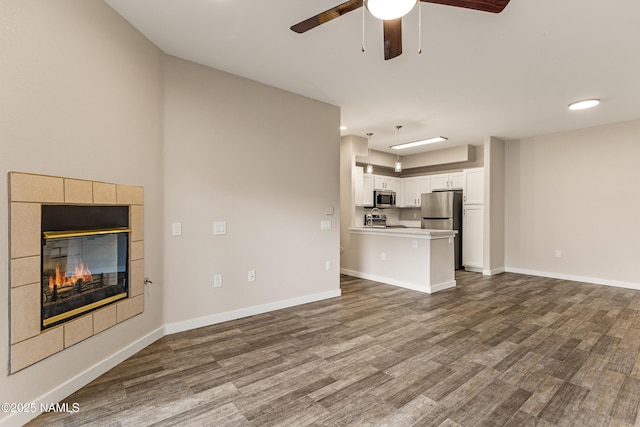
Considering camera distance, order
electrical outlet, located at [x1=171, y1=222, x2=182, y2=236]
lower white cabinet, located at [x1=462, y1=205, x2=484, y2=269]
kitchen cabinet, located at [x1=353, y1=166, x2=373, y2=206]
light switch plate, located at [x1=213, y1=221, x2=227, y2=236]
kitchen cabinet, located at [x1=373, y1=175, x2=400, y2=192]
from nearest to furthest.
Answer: electrical outlet, located at [x1=171, y1=222, x2=182, y2=236] → light switch plate, located at [x1=213, y1=221, x2=227, y2=236] → kitchen cabinet, located at [x1=353, y1=166, x2=373, y2=206] → lower white cabinet, located at [x1=462, y1=205, x2=484, y2=269] → kitchen cabinet, located at [x1=373, y1=175, x2=400, y2=192]

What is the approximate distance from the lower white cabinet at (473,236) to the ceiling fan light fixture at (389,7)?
18.0 feet

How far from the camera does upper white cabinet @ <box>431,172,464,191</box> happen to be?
6.63m

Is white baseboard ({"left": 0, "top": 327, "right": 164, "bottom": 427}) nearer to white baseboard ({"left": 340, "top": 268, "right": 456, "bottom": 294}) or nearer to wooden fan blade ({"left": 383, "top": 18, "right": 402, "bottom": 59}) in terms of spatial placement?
wooden fan blade ({"left": 383, "top": 18, "right": 402, "bottom": 59})

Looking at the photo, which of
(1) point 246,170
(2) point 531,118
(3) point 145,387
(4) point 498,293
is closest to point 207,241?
(1) point 246,170

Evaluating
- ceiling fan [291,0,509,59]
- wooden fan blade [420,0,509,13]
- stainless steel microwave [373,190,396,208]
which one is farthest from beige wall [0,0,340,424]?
stainless steel microwave [373,190,396,208]

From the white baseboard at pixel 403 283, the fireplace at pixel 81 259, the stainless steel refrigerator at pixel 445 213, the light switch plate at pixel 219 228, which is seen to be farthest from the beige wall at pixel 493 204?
the fireplace at pixel 81 259

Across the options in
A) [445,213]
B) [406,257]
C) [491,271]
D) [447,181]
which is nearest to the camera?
[406,257]

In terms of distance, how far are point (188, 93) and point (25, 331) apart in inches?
92.6

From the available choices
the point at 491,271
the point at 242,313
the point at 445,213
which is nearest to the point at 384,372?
the point at 242,313

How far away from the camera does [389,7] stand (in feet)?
5.10

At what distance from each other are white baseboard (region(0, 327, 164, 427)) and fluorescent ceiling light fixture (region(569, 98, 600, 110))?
5.72 meters

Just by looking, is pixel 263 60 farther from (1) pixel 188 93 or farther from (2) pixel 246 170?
(2) pixel 246 170

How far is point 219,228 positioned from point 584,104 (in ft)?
16.2

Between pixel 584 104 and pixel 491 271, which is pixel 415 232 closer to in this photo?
pixel 491 271
